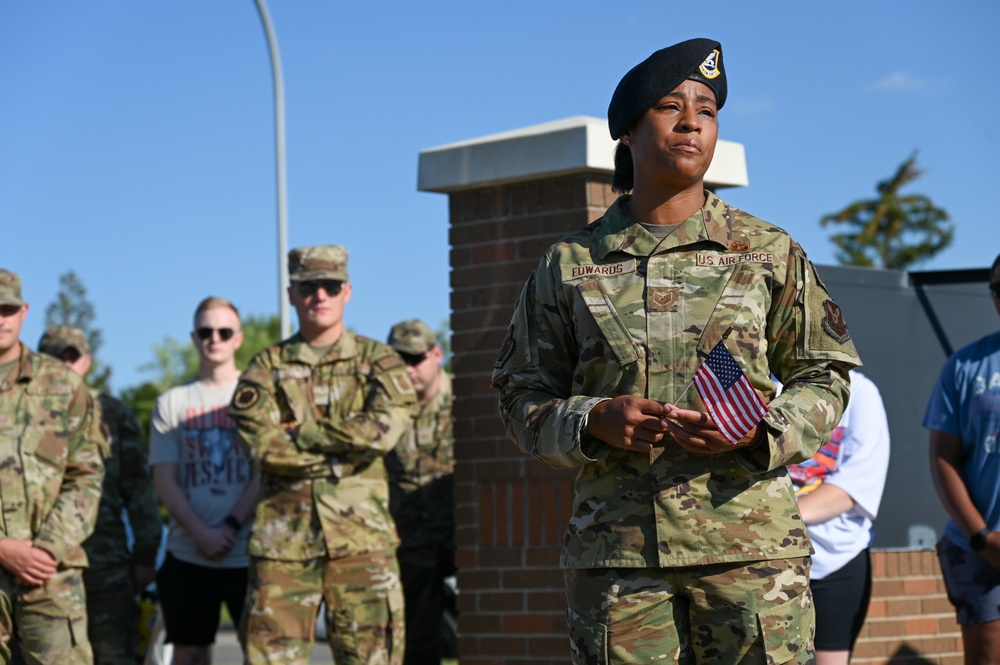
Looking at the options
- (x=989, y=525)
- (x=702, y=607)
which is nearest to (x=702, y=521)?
(x=702, y=607)

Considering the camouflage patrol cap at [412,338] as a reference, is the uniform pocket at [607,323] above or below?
below

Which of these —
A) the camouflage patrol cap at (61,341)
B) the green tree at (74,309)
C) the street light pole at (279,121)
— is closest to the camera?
the camouflage patrol cap at (61,341)

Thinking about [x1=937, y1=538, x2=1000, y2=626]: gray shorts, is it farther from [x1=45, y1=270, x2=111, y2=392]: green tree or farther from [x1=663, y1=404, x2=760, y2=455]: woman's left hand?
[x1=45, y1=270, x2=111, y2=392]: green tree

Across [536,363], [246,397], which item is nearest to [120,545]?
[246,397]

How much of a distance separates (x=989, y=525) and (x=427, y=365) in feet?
11.9

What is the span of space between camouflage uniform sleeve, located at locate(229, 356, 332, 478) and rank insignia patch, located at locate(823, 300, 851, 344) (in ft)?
11.0

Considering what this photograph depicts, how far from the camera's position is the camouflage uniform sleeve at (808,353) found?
3.55m

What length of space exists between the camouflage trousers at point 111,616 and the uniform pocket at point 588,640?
15.0ft

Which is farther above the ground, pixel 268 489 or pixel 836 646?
pixel 268 489

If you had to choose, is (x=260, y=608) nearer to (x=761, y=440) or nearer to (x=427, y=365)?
(x=427, y=365)

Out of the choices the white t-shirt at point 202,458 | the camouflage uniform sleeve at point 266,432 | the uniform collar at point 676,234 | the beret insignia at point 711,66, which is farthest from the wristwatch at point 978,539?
the white t-shirt at point 202,458

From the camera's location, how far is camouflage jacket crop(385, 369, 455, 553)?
7727 millimetres

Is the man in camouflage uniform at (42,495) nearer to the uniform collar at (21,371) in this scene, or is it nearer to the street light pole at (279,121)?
the uniform collar at (21,371)

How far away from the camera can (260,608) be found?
644 cm
